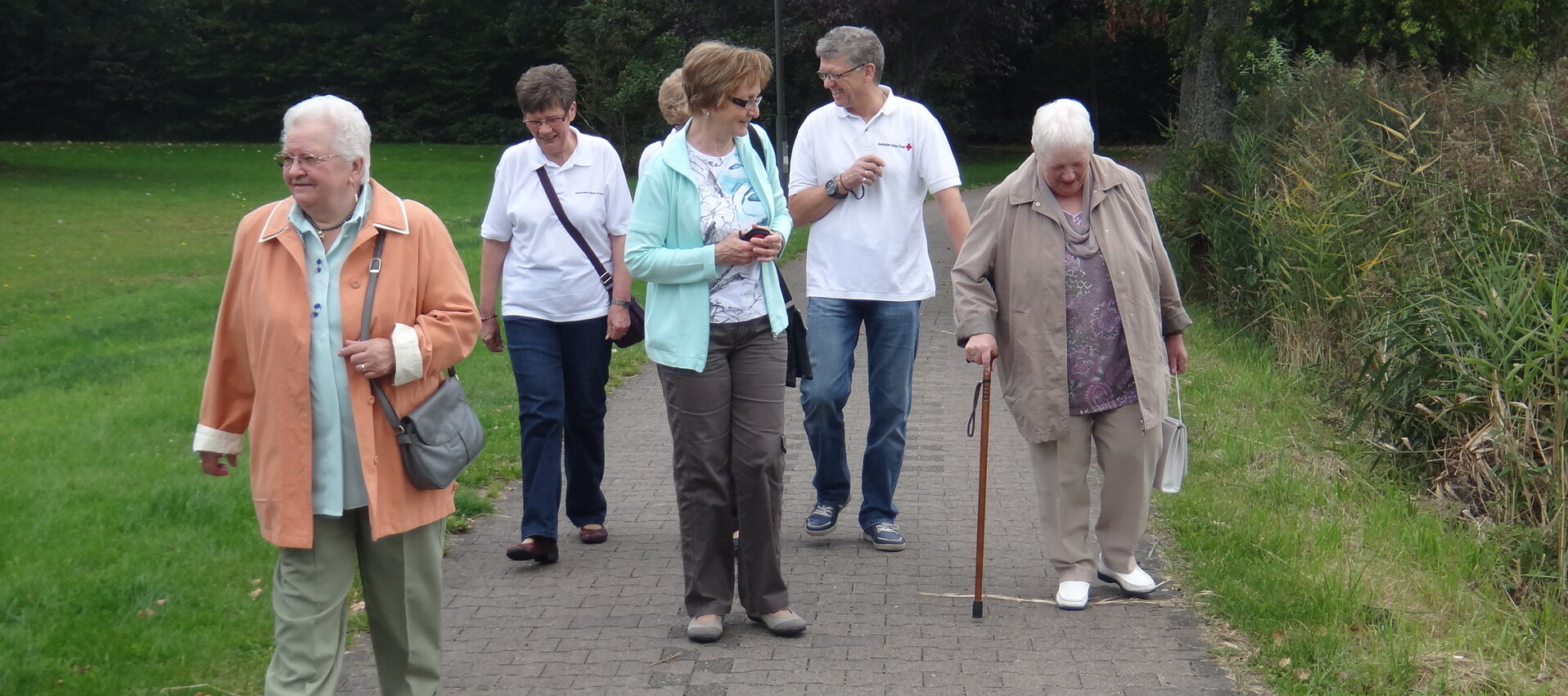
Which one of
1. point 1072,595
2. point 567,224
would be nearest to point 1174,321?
point 1072,595

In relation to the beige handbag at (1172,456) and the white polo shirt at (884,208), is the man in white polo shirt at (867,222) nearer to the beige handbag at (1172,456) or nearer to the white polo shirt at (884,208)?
the white polo shirt at (884,208)

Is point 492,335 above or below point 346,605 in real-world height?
above

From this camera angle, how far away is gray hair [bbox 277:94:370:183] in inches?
141

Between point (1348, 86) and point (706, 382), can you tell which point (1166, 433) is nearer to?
point (706, 382)

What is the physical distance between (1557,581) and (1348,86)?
671cm

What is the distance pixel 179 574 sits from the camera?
550 centimetres

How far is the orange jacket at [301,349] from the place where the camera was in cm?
357

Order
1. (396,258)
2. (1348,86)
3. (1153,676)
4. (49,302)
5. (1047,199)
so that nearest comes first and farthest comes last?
1. (396,258)
2. (1153,676)
3. (1047,199)
4. (1348,86)
5. (49,302)

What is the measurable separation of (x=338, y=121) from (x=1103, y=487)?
2.97 meters

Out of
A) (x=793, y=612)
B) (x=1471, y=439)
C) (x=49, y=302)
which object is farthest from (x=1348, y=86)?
(x=49, y=302)

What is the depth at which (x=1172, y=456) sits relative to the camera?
5316 mm

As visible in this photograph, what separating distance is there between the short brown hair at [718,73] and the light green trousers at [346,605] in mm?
1564

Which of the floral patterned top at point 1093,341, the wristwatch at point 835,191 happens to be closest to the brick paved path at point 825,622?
the floral patterned top at point 1093,341

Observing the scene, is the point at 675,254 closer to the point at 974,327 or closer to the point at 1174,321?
the point at 974,327
